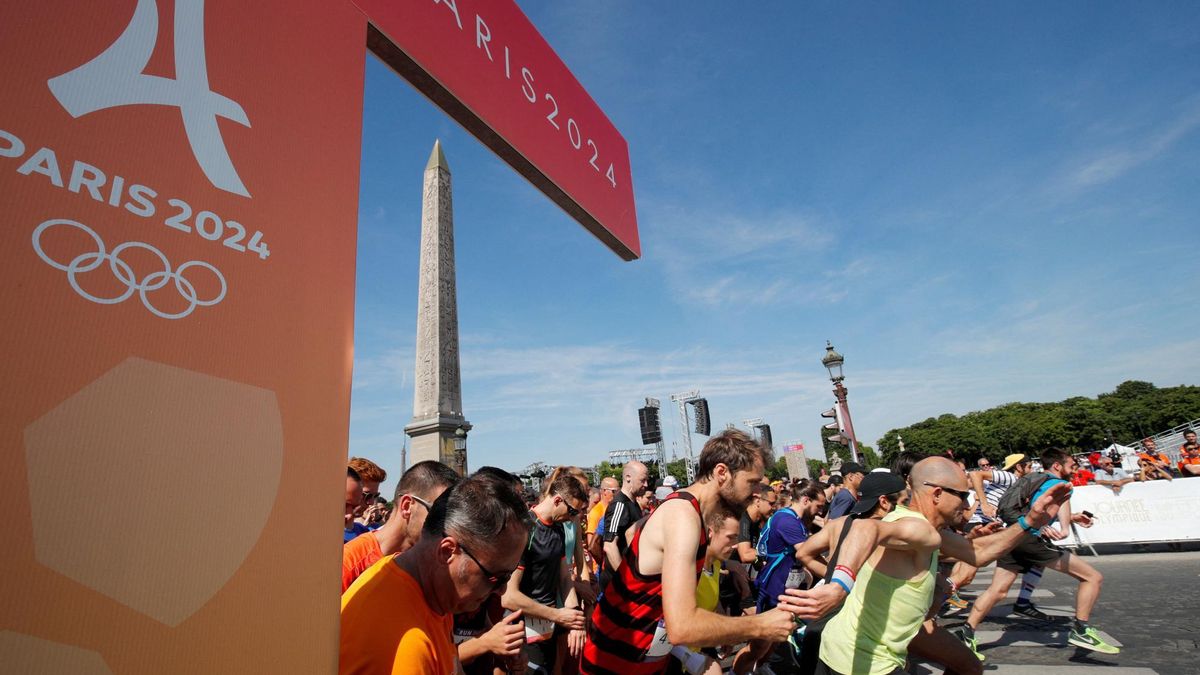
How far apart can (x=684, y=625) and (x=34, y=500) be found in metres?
2.05

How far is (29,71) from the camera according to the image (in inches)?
43.5

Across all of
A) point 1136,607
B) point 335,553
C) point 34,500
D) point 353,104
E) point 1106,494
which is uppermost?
point 353,104

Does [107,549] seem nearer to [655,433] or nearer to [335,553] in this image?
[335,553]

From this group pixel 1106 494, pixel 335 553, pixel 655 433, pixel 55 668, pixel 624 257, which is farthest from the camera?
pixel 655 433

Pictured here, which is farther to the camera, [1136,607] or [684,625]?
[1136,607]

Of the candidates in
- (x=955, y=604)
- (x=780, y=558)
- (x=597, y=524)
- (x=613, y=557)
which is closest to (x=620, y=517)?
(x=780, y=558)

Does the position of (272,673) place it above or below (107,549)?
below

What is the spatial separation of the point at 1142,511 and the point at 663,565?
40.2 feet

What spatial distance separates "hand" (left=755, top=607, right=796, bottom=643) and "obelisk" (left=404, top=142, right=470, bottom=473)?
17076 mm

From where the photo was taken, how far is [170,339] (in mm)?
1229

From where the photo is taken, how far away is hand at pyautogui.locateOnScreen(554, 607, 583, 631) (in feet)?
13.1

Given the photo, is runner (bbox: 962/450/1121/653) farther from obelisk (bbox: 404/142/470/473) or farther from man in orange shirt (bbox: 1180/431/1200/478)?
obelisk (bbox: 404/142/470/473)

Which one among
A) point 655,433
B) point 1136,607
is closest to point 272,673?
point 1136,607

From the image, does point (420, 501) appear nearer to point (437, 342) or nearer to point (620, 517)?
point (620, 517)
